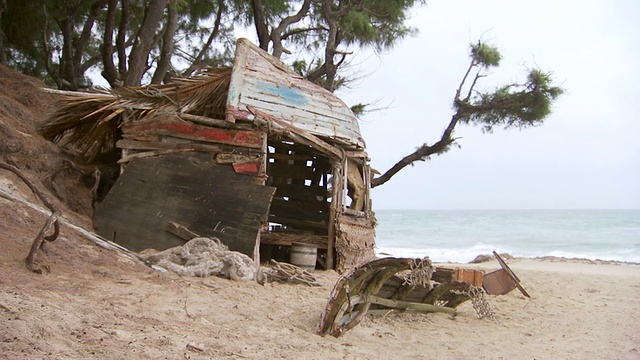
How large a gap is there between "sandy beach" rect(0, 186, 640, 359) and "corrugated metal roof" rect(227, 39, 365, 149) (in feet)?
9.67

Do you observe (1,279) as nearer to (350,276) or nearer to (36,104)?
(350,276)

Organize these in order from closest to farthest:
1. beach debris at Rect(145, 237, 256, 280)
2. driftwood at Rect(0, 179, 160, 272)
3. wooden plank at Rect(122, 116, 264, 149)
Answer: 1. driftwood at Rect(0, 179, 160, 272)
2. beach debris at Rect(145, 237, 256, 280)
3. wooden plank at Rect(122, 116, 264, 149)

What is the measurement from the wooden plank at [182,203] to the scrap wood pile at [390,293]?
2.25 m

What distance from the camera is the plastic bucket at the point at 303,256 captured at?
33.0 ft

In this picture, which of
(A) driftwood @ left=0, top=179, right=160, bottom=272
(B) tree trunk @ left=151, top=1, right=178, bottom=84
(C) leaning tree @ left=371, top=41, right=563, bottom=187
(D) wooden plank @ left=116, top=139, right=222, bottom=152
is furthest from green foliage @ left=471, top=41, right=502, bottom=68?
(A) driftwood @ left=0, top=179, right=160, bottom=272

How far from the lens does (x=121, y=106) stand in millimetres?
9305

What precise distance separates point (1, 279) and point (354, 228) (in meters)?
7.01

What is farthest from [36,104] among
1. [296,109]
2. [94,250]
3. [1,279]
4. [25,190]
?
[1,279]

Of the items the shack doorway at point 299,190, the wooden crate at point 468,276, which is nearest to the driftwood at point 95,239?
the wooden crate at point 468,276

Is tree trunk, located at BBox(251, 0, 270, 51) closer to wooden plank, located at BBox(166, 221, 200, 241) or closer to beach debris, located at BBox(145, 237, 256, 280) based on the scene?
wooden plank, located at BBox(166, 221, 200, 241)

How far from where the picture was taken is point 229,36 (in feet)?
58.5

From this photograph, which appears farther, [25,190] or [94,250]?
[25,190]

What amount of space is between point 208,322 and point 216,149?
413cm

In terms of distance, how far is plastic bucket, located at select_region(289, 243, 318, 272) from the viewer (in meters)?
10.1
